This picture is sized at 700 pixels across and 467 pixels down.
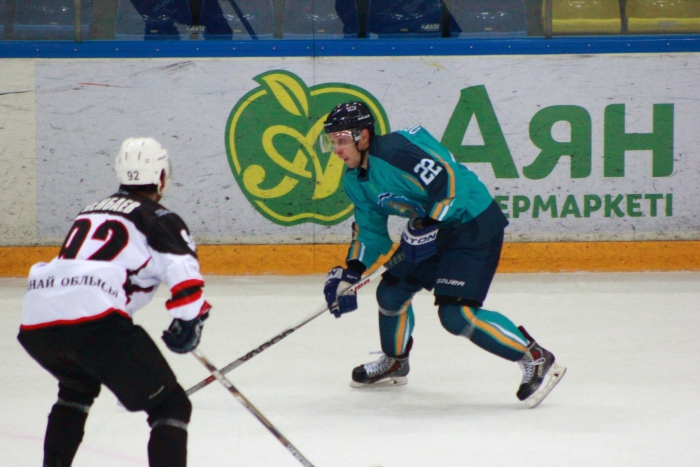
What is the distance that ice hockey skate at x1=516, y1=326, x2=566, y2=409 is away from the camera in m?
2.85

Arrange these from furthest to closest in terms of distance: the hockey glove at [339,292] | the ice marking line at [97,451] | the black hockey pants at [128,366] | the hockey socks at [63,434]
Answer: the hockey glove at [339,292] → the ice marking line at [97,451] → the hockey socks at [63,434] → the black hockey pants at [128,366]

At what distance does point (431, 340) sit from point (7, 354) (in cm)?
167

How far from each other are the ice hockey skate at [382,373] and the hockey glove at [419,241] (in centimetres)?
47

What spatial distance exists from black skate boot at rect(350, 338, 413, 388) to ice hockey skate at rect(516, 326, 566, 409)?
46cm

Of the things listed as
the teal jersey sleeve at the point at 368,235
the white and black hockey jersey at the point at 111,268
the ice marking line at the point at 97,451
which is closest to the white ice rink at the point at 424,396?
the ice marking line at the point at 97,451

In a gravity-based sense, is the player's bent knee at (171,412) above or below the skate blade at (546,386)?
above

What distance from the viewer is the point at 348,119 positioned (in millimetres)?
2830

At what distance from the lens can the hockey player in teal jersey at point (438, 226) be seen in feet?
9.22

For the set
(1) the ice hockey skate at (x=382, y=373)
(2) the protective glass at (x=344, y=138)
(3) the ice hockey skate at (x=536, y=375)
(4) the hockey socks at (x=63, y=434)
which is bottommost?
(1) the ice hockey skate at (x=382, y=373)

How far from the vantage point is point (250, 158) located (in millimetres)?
5133

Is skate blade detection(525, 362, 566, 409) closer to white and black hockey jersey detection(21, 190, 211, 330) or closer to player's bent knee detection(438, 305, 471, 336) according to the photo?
player's bent knee detection(438, 305, 471, 336)

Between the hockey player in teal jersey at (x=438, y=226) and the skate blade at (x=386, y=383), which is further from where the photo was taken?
the skate blade at (x=386, y=383)

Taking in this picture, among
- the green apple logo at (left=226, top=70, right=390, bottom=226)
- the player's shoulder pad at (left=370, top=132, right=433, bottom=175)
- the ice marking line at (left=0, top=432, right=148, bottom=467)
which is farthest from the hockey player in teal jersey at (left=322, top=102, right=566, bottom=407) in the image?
the green apple logo at (left=226, top=70, right=390, bottom=226)

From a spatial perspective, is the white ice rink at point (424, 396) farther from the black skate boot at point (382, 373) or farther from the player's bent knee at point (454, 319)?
the player's bent knee at point (454, 319)
